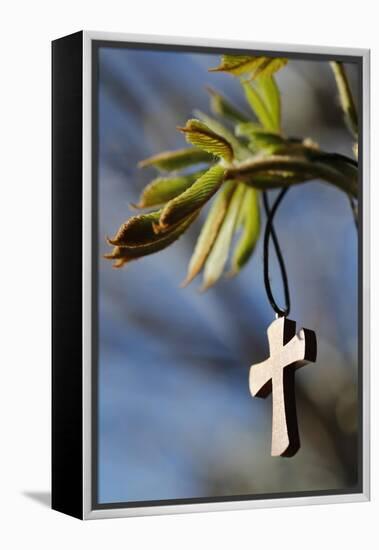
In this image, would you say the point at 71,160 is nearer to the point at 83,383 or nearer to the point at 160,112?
the point at 160,112

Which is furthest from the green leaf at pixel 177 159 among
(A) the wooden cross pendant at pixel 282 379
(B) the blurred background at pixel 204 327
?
(A) the wooden cross pendant at pixel 282 379

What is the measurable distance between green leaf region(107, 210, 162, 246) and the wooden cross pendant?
475mm

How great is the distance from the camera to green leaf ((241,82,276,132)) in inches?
191

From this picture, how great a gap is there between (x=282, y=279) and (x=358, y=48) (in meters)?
0.80

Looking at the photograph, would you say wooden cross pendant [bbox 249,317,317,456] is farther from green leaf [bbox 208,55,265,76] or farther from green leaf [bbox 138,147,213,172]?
green leaf [bbox 208,55,265,76]

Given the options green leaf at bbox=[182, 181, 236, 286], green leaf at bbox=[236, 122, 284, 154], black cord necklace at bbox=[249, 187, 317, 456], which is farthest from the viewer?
green leaf at bbox=[236, 122, 284, 154]

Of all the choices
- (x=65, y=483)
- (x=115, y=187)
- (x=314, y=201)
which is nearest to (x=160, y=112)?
(x=115, y=187)

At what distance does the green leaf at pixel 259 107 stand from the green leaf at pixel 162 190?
32cm

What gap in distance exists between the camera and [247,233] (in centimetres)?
484

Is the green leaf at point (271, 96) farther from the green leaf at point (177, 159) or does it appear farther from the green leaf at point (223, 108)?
the green leaf at point (177, 159)

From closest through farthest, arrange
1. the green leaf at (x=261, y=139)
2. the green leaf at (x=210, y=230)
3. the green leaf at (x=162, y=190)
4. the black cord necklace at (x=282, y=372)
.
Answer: the black cord necklace at (x=282, y=372), the green leaf at (x=162, y=190), the green leaf at (x=210, y=230), the green leaf at (x=261, y=139)

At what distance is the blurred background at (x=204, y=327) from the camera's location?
181 inches

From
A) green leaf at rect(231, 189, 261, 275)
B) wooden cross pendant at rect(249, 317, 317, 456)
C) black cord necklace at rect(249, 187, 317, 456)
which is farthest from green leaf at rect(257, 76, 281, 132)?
wooden cross pendant at rect(249, 317, 317, 456)

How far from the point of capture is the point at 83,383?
4527mm
